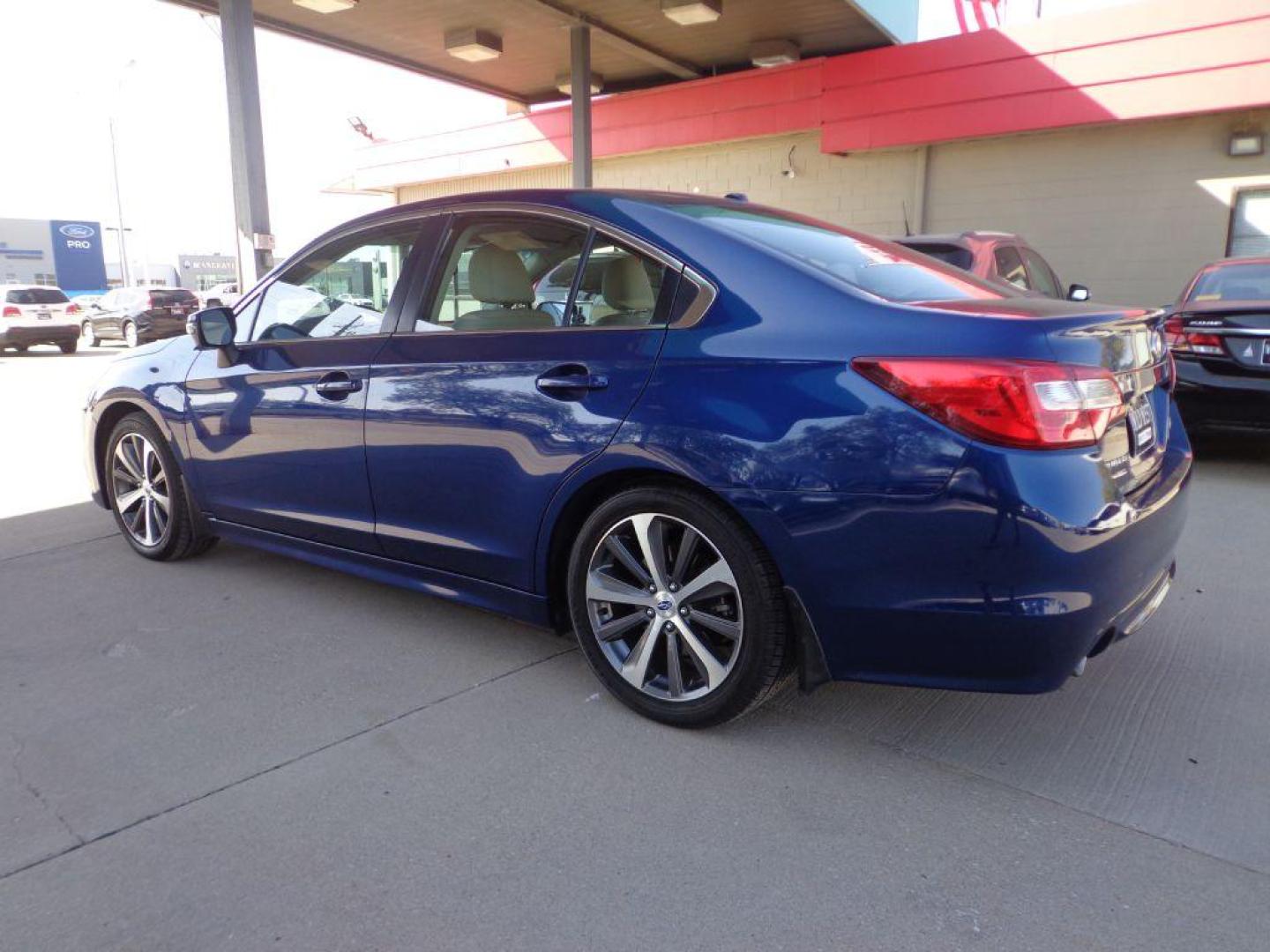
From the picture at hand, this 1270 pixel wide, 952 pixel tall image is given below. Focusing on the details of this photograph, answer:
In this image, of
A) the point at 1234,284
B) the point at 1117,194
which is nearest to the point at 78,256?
the point at 1117,194

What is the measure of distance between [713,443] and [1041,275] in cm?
671

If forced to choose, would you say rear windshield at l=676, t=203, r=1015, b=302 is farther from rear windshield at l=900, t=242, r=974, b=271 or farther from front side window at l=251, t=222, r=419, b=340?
rear windshield at l=900, t=242, r=974, b=271

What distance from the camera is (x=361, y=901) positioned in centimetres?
218

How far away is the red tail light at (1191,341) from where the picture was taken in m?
6.55

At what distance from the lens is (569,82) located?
54.5ft

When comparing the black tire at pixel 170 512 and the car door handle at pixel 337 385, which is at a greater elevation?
the car door handle at pixel 337 385

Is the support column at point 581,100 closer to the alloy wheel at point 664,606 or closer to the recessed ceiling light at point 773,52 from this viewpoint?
the recessed ceiling light at point 773,52

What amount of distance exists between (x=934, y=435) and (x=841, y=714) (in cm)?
A: 119

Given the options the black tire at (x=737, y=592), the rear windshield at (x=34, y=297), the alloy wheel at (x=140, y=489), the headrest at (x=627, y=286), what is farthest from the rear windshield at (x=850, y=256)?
the rear windshield at (x=34, y=297)

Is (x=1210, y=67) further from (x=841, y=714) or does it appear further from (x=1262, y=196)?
(x=841, y=714)

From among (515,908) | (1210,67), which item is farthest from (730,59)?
(515,908)

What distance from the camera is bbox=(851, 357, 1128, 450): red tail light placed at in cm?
229

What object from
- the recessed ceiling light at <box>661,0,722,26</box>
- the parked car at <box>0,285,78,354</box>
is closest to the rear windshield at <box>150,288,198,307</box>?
the parked car at <box>0,285,78,354</box>

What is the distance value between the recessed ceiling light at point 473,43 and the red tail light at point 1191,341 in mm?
10584
